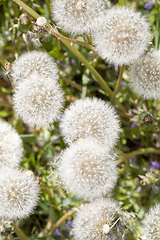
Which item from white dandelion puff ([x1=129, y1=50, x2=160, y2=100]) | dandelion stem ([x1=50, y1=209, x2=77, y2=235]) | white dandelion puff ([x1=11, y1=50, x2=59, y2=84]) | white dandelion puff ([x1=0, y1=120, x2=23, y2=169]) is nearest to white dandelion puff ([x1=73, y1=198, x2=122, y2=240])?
dandelion stem ([x1=50, y1=209, x2=77, y2=235])

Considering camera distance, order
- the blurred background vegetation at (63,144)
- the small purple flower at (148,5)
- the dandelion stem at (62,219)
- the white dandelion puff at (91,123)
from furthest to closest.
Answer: the small purple flower at (148,5)
the blurred background vegetation at (63,144)
the dandelion stem at (62,219)
the white dandelion puff at (91,123)

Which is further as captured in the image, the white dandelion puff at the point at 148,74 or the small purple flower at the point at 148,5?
the small purple flower at the point at 148,5

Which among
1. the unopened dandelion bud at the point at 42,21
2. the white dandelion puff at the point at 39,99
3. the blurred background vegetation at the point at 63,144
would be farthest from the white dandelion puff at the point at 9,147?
the unopened dandelion bud at the point at 42,21

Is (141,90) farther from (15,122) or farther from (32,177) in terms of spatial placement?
(15,122)

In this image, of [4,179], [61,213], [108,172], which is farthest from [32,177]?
[61,213]

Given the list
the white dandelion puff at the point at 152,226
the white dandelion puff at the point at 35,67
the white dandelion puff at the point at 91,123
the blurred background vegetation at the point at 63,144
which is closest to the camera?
the white dandelion puff at the point at 152,226

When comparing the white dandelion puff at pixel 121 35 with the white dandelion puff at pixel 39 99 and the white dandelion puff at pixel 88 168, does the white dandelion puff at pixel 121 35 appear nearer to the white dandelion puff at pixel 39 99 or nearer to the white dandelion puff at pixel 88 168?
the white dandelion puff at pixel 39 99
